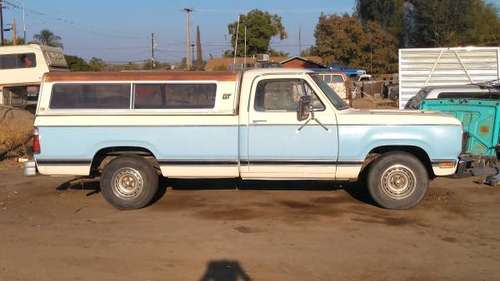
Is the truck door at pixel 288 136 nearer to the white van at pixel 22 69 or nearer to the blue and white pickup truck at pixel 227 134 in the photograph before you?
the blue and white pickup truck at pixel 227 134

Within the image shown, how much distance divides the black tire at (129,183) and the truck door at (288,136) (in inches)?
52.4

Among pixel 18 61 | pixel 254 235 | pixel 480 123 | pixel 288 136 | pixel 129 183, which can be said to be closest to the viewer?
pixel 254 235

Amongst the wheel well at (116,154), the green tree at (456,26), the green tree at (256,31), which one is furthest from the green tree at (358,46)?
the wheel well at (116,154)

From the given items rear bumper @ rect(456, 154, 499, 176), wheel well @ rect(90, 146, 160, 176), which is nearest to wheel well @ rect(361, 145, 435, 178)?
rear bumper @ rect(456, 154, 499, 176)

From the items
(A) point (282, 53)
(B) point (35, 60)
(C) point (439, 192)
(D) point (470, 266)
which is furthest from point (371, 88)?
(A) point (282, 53)

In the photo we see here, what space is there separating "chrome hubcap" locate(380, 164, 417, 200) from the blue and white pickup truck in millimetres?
13

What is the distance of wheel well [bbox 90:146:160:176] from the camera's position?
863 centimetres

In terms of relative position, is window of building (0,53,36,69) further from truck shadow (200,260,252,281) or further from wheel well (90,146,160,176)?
truck shadow (200,260,252,281)

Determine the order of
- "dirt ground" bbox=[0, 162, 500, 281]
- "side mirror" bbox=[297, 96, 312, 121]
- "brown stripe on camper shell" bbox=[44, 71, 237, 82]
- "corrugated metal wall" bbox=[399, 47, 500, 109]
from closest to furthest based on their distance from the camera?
"dirt ground" bbox=[0, 162, 500, 281]
"side mirror" bbox=[297, 96, 312, 121]
"brown stripe on camper shell" bbox=[44, 71, 237, 82]
"corrugated metal wall" bbox=[399, 47, 500, 109]

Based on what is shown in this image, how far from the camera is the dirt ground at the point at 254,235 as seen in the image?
19.4 feet

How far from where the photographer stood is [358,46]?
7544 cm

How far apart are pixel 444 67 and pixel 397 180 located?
12.0 m

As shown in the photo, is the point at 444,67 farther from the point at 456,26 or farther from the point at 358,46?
the point at 358,46

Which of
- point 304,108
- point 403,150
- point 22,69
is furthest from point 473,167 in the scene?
point 22,69
